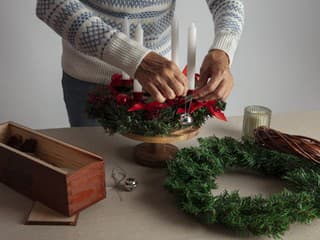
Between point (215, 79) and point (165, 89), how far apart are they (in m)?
0.11

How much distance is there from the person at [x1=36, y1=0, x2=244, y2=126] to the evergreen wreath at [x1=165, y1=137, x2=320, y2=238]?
0.12m

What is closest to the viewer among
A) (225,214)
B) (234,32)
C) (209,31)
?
(225,214)

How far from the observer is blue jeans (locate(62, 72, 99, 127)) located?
1.08 m

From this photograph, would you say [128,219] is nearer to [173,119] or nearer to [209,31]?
[173,119]

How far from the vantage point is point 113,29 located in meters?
0.80

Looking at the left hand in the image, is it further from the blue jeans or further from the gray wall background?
the gray wall background

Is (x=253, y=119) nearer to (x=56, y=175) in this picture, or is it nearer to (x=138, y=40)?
(x=138, y=40)

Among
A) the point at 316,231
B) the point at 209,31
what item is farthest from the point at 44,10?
the point at 209,31

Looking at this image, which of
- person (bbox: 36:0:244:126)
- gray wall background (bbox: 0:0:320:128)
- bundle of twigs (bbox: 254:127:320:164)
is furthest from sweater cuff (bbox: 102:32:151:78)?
gray wall background (bbox: 0:0:320:128)

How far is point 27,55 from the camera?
1.52m

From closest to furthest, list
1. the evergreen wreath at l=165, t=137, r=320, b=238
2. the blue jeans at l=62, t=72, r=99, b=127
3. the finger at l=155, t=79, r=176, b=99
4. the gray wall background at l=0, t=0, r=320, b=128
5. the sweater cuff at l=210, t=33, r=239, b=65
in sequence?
the evergreen wreath at l=165, t=137, r=320, b=238, the finger at l=155, t=79, r=176, b=99, the sweater cuff at l=210, t=33, r=239, b=65, the blue jeans at l=62, t=72, r=99, b=127, the gray wall background at l=0, t=0, r=320, b=128

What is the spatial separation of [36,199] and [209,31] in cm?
118

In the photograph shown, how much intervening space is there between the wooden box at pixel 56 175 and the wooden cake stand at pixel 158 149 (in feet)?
0.38

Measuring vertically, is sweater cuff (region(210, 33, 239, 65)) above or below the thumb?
above
